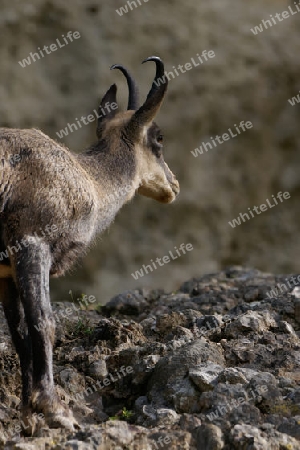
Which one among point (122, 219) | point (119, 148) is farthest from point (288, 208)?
point (119, 148)

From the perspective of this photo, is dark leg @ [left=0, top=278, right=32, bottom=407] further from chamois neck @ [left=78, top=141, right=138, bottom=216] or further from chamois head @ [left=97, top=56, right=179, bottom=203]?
chamois head @ [left=97, top=56, right=179, bottom=203]

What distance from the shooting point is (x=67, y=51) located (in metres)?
21.9

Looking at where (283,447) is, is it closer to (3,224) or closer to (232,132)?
(3,224)

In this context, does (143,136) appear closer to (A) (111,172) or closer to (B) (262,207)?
(A) (111,172)

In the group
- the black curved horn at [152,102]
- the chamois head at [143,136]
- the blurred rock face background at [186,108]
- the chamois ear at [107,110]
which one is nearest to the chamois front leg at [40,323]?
the chamois head at [143,136]

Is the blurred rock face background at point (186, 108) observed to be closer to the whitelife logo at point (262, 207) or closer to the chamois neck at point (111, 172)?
the whitelife logo at point (262, 207)

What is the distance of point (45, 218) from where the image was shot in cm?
823

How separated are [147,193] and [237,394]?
12.9 feet

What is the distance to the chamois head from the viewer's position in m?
10.1

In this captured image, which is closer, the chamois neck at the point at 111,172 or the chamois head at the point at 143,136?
the chamois neck at the point at 111,172

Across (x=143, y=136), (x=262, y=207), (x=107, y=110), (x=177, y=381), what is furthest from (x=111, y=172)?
(x=262, y=207)

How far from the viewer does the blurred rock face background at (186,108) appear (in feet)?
70.3

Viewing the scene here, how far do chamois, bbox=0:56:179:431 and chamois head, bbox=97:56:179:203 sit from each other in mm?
27

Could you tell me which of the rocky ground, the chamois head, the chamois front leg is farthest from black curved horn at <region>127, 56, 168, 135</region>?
the chamois front leg
